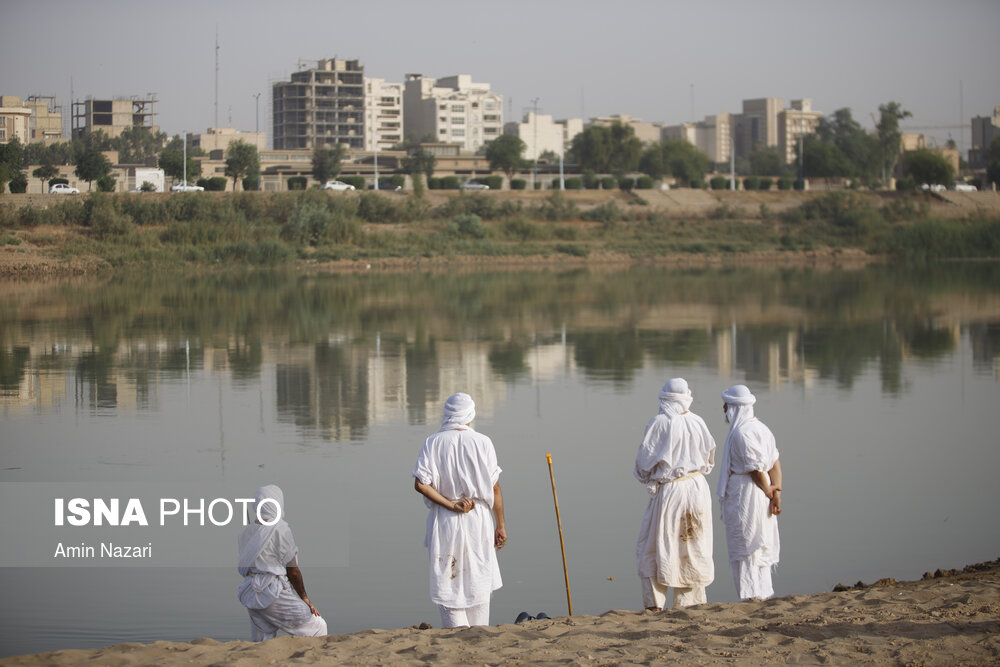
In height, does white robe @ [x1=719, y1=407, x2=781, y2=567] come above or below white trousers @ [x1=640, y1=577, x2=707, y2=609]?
above

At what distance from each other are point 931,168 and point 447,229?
134 ft

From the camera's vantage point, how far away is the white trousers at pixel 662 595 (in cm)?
693

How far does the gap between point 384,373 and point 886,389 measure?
26.1ft

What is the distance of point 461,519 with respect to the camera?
620cm

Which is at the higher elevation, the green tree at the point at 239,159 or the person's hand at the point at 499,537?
the green tree at the point at 239,159

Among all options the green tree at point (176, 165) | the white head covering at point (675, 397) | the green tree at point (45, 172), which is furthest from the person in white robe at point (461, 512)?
the green tree at point (176, 165)

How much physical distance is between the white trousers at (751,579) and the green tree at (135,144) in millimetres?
71778

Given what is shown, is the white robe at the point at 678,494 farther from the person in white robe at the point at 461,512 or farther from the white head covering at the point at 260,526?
the white head covering at the point at 260,526

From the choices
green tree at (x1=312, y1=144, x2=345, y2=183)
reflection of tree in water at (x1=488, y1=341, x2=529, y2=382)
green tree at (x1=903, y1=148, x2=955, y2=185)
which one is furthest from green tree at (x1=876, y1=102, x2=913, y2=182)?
reflection of tree in water at (x1=488, y1=341, x2=529, y2=382)

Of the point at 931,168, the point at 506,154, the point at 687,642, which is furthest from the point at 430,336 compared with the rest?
the point at 506,154

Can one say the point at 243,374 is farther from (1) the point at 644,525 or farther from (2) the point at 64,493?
(1) the point at 644,525

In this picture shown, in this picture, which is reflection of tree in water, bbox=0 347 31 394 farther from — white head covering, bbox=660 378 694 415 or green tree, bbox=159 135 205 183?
green tree, bbox=159 135 205 183

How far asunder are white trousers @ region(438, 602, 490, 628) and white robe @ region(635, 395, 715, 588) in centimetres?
120

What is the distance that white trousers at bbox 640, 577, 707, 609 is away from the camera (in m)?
6.93
